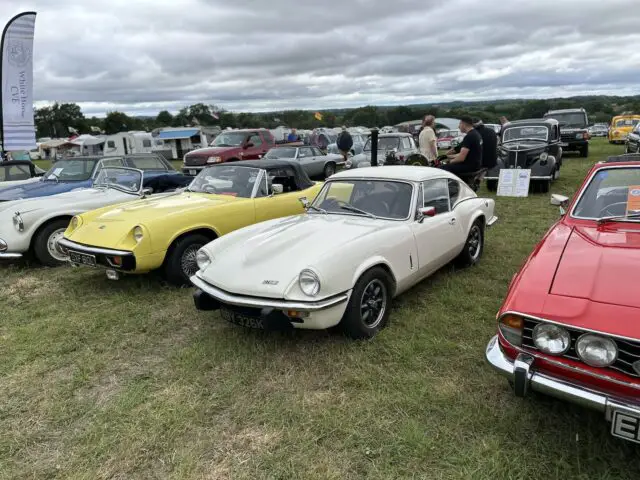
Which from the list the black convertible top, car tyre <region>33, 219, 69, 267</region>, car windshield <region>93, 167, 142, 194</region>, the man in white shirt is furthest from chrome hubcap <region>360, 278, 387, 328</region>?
the man in white shirt

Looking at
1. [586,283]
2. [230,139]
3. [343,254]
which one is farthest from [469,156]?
[230,139]

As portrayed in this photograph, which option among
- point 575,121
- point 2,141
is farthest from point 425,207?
point 575,121

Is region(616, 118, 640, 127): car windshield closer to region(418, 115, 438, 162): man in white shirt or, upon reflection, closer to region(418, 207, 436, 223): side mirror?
region(418, 115, 438, 162): man in white shirt

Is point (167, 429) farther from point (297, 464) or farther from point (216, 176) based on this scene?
point (216, 176)

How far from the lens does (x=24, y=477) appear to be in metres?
2.53

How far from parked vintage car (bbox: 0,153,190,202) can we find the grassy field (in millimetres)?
3960

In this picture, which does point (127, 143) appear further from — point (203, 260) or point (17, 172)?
point (203, 260)

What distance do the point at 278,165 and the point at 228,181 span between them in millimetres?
750

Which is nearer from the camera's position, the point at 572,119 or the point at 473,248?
the point at 473,248

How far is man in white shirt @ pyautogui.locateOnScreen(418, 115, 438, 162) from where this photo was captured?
10.8 m

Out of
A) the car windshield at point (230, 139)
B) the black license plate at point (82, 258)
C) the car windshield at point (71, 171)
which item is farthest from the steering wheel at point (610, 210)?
the car windshield at point (230, 139)

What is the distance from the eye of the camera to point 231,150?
1498 cm

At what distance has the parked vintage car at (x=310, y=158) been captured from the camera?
1495 centimetres

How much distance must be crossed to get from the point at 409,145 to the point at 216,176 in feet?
29.9
